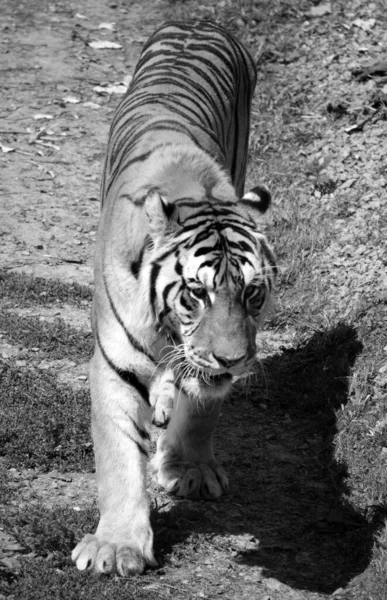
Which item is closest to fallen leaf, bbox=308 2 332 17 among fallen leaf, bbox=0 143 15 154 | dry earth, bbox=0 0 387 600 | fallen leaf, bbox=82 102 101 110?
dry earth, bbox=0 0 387 600

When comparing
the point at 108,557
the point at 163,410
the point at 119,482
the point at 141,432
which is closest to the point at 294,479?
the point at 163,410

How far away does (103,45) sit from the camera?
10.3 m

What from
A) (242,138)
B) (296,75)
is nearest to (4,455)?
(242,138)

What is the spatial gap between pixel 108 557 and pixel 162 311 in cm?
100

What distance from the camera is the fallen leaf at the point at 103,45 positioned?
33.8ft

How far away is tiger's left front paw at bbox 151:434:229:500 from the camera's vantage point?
188 inches

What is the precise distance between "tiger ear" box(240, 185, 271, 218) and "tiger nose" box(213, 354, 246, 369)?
27.1 inches

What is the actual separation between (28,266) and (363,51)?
3.74 meters

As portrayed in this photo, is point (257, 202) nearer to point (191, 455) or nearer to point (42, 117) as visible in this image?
point (191, 455)

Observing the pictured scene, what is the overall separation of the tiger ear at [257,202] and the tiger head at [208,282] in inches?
1.1

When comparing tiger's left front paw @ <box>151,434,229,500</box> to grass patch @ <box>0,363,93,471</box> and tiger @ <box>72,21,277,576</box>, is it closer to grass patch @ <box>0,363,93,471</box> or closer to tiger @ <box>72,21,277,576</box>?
tiger @ <box>72,21,277,576</box>

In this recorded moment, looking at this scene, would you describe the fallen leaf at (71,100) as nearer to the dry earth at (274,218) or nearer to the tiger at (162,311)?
the dry earth at (274,218)

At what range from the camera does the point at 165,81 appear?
5648 millimetres

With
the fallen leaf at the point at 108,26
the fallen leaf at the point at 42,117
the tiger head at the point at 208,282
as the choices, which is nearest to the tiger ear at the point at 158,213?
the tiger head at the point at 208,282
